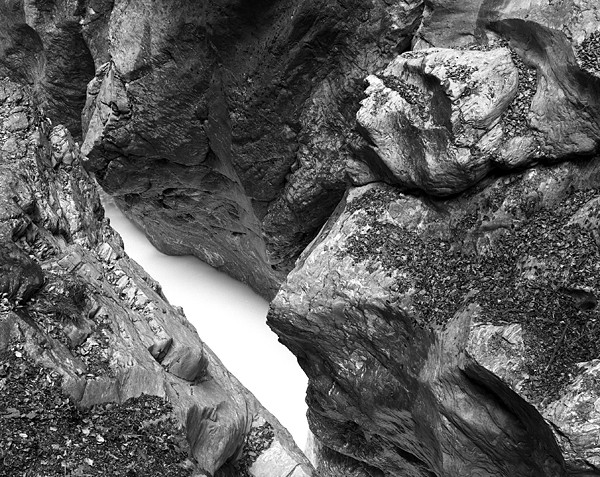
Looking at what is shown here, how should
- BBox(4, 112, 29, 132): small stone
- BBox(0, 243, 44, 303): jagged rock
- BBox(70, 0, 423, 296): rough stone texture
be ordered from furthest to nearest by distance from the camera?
1. BBox(70, 0, 423, 296): rough stone texture
2. BBox(4, 112, 29, 132): small stone
3. BBox(0, 243, 44, 303): jagged rock

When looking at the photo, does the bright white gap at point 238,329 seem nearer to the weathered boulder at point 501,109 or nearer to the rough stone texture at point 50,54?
the rough stone texture at point 50,54

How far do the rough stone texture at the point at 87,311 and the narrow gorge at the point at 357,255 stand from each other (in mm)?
42

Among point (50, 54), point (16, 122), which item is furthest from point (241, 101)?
point (50, 54)

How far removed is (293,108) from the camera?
1543cm

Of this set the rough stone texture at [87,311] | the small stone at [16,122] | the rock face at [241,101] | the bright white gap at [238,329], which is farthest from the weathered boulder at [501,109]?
the bright white gap at [238,329]

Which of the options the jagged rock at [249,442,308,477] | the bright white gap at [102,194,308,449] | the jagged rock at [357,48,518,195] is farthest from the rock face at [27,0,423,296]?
the jagged rock at [249,442,308,477]

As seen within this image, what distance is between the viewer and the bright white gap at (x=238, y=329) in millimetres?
19766

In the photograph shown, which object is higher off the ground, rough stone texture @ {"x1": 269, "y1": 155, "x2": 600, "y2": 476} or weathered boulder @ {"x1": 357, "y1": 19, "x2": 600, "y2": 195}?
weathered boulder @ {"x1": 357, "y1": 19, "x2": 600, "y2": 195}

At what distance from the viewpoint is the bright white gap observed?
19.8 meters

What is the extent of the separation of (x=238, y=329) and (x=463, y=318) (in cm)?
1133

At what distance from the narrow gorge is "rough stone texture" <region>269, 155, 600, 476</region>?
4 centimetres

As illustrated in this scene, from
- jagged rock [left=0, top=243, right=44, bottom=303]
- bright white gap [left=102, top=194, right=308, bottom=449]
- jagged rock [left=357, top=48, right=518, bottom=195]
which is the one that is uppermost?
jagged rock [left=357, top=48, right=518, bottom=195]

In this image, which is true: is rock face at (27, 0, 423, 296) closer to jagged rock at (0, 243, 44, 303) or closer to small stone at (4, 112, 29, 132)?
small stone at (4, 112, 29, 132)

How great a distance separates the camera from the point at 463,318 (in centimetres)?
1111
